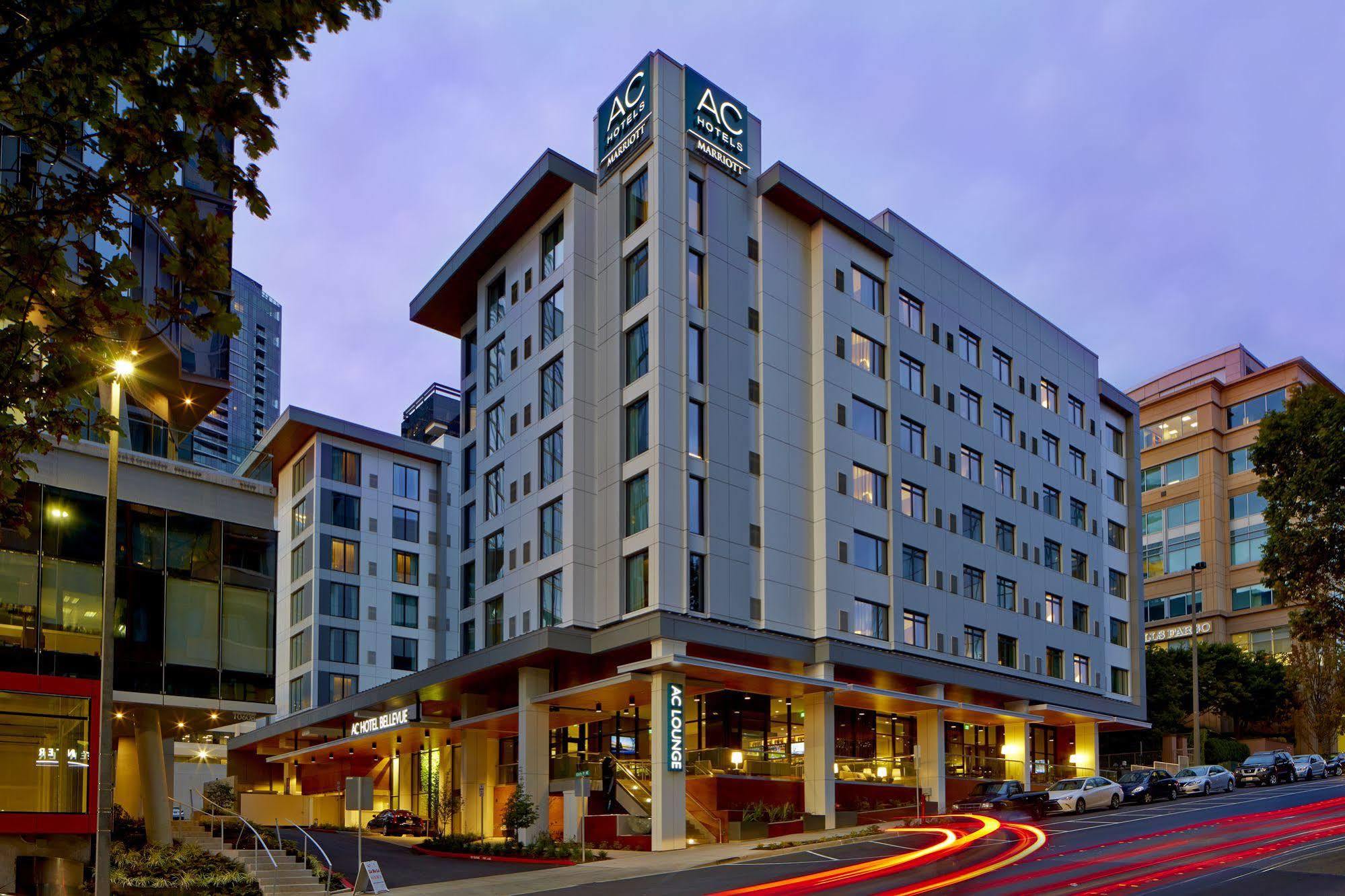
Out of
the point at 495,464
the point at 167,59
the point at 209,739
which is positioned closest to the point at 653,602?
the point at 495,464

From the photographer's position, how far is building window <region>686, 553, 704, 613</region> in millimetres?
47844

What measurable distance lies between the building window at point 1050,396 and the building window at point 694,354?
1091 inches

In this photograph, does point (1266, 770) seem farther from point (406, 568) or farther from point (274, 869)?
point (406, 568)

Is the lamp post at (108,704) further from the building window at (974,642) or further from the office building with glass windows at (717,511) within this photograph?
the building window at (974,642)

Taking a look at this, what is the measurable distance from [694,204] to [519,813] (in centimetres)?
2475

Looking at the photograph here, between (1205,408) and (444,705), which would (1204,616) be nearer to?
(1205,408)

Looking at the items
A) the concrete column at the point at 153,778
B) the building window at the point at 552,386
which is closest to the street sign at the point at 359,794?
the concrete column at the point at 153,778

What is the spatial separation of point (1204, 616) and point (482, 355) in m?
72.7

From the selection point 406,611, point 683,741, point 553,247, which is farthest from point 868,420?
point 406,611

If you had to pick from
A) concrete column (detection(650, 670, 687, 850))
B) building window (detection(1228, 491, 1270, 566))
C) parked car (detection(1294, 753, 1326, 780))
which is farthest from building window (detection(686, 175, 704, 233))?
building window (detection(1228, 491, 1270, 566))

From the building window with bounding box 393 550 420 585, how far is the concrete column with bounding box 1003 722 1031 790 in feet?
147

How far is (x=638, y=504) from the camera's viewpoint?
162 feet

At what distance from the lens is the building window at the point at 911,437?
Result: 5834 centimetres

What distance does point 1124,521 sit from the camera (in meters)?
79.6
